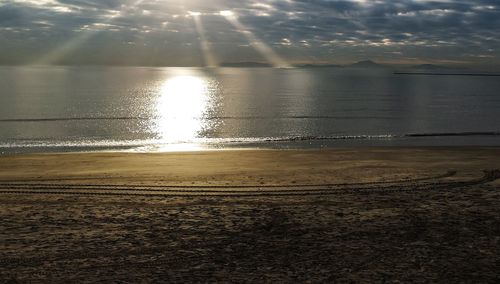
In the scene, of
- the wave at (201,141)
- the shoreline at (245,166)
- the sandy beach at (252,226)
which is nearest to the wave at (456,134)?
the wave at (201,141)

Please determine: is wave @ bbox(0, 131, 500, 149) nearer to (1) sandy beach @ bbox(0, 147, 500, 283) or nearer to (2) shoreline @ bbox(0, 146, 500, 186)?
(2) shoreline @ bbox(0, 146, 500, 186)

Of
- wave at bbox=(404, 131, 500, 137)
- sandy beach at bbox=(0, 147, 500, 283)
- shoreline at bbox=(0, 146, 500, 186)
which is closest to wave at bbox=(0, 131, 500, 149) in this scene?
wave at bbox=(404, 131, 500, 137)

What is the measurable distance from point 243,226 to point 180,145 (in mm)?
29154

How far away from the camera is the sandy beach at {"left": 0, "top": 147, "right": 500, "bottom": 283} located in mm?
8828

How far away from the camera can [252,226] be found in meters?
11.7

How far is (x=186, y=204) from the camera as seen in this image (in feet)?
46.8

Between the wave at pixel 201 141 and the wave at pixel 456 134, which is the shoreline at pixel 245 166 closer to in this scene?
the wave at pixel 201 141

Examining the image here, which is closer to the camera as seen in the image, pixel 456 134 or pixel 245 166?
pixel 245 166

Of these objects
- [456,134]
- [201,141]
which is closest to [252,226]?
[201,141]

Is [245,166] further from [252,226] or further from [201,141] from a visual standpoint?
[201,141]

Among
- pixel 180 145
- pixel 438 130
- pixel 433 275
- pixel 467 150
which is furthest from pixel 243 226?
pixel 438 130

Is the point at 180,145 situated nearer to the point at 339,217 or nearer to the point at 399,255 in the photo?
the point at 339,217

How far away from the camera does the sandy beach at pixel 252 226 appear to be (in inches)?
348

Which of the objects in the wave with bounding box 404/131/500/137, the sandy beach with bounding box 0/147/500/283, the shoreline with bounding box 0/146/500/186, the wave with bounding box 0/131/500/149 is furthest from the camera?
the wave with bounding box 404/131/500/137
